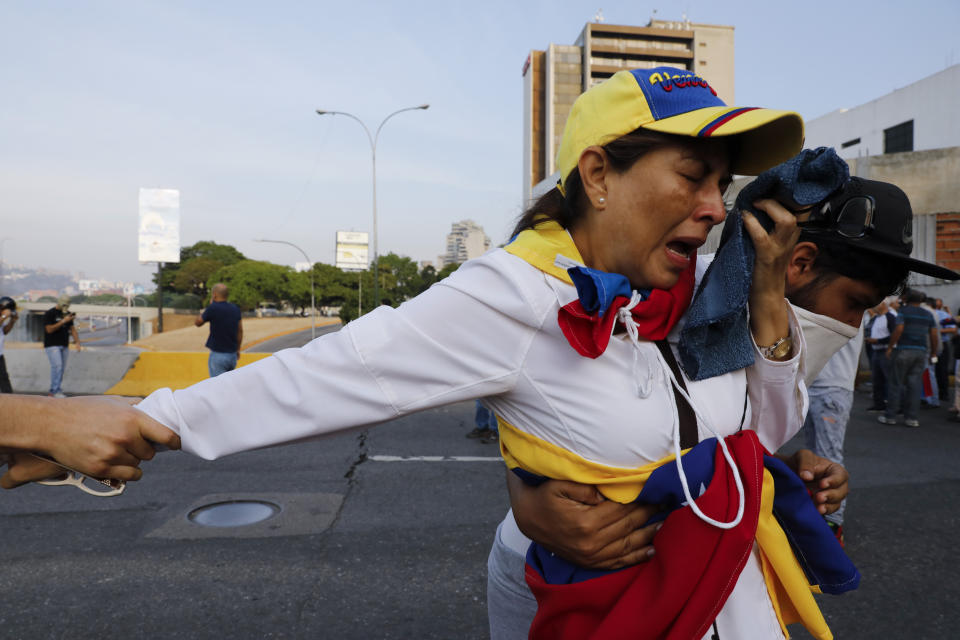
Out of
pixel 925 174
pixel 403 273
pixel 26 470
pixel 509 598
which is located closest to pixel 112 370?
pixel 26 470

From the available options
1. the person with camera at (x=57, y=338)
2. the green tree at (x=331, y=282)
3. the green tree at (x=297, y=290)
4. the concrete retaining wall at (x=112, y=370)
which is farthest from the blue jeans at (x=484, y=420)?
the green tree at (x=297, y=290)

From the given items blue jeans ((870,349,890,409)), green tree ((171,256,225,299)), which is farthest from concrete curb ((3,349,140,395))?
green tree ((171,256,225,299))

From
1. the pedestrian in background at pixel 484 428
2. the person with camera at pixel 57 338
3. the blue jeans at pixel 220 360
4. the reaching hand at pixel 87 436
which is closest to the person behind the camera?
the reaching hand at pixel 87 436

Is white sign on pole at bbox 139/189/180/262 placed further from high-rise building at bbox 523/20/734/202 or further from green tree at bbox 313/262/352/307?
high-rise building at bbox 523/20/734/202

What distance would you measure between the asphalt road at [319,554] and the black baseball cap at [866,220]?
262cm

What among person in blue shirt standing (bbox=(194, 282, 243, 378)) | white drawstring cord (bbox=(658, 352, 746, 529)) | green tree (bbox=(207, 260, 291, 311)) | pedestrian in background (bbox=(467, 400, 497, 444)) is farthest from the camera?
green tree (bbox=(207, 260, 291, 311))

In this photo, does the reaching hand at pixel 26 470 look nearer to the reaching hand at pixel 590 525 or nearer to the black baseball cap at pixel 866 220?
the reaching hand at pixel 590 525

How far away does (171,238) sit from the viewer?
47594 millimetres

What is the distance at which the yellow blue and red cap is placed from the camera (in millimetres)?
1247

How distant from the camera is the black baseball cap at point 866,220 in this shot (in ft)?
4.54

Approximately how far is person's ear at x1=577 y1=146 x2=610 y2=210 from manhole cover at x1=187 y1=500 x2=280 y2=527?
417 centimetres

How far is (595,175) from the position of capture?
53.7 inches

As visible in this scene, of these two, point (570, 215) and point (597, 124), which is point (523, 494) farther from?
point (597, 124)

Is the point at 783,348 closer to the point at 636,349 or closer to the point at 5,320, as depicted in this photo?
the point at 636,349
